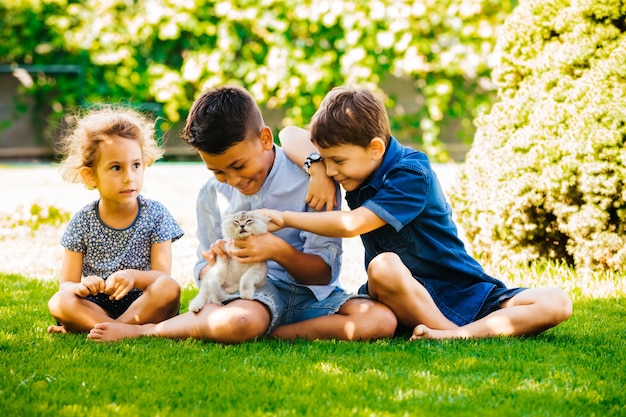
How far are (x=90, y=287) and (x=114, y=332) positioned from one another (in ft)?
0.76

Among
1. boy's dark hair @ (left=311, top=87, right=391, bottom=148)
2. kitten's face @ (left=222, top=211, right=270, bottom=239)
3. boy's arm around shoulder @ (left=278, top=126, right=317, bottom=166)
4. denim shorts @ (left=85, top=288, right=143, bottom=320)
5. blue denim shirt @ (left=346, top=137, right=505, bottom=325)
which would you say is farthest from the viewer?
denim shorts @ (left=85, top=288, right=143, bottom=320)

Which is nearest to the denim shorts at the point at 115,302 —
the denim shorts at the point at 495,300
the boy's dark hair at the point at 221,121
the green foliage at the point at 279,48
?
the boy's dark hair at the point at 221,121

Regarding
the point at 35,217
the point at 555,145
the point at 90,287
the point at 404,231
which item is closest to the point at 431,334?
the point at 404,231

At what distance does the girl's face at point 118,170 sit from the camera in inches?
147

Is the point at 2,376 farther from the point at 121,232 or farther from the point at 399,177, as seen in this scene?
the point at 399,177

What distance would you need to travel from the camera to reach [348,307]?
3469 millimetres

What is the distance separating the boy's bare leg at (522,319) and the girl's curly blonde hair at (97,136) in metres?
1.69

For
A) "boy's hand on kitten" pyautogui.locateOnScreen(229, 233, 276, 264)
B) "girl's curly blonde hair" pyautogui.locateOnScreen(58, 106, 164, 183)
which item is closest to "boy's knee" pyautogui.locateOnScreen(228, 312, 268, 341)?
"boy's hand on kitten" pyautogui.locateOnScreen(229, 233, 276, 264)

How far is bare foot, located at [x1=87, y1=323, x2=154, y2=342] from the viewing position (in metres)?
3.33

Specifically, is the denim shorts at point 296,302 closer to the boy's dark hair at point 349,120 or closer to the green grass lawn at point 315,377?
the green grass lawn at point 315,377

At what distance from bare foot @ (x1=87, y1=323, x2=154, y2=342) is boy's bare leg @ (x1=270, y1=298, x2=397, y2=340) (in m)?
0.61

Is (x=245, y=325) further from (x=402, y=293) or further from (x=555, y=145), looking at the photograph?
(x=555, y=145)

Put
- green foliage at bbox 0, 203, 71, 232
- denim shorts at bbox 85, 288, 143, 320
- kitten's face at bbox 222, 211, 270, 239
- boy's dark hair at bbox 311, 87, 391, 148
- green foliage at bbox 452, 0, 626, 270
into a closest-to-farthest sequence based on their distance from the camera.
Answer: kitten's face at bbox 222, 211, 270, 239, boy's dark hair at bbox 311, 87, 391, 148, denim shorts at bbox 85, 288, 143, 320, green foliage at bbox 452, 0, 626, 270, green foliage at bbox 0, 203, 71, 232

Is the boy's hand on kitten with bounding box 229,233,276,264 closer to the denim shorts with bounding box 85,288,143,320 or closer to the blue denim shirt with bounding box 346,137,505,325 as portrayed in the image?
the blue denim shirt with bounding box 346,137,505,325
